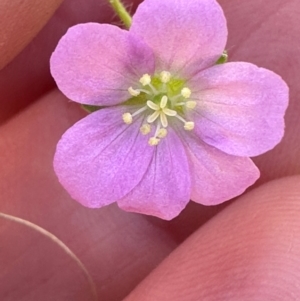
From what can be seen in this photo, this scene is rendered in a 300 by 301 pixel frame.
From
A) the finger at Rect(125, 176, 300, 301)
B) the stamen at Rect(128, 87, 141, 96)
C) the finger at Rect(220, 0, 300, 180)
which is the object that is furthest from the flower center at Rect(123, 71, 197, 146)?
the finger at Rect(220, 0, 300, 180)

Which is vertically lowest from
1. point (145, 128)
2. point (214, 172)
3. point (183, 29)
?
point (214, 172)

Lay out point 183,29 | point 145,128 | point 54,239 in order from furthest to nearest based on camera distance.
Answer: point 54,239, point 145,128, point 183,29

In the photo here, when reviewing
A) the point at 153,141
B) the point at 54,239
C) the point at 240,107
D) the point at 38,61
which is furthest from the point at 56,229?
the point at 240,107

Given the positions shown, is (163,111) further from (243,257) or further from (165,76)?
(243,257)

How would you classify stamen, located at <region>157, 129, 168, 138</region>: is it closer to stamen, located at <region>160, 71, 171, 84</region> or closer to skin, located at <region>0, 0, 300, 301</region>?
stamen, located at <region>160, 71, 171, 84</region>

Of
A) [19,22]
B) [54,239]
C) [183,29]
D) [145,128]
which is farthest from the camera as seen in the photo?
[54,239]

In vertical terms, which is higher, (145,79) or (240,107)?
(145,79)

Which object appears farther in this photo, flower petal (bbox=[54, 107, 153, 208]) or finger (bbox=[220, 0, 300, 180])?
finger (bbox=[220, 0, 300, 180])
